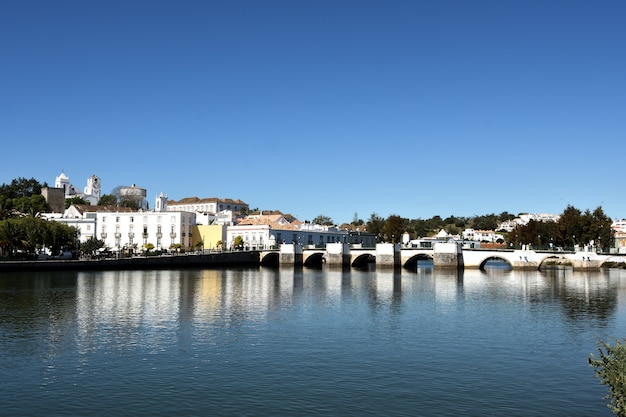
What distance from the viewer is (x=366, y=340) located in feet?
86.4

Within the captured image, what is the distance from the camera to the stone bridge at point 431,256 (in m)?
78.7

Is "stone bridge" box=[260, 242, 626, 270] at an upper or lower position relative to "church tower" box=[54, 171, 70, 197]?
lower

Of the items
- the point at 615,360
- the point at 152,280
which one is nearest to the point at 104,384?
the point at 615,360

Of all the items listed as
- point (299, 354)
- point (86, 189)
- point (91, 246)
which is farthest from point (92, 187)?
point (299, 354)

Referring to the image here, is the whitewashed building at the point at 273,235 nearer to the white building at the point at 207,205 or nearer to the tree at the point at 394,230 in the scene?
the tree at the point at 394,230

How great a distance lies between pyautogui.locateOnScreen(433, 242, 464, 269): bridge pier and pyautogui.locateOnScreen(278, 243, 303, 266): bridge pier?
870 inches

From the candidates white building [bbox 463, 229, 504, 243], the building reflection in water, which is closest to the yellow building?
the building reflection in water

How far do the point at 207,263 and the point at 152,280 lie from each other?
2715 cm

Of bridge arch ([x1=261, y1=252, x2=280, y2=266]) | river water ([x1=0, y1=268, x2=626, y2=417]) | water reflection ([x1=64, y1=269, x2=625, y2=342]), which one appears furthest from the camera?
bridge arch ([x1=261, y1=252, x2=280, y2=266])

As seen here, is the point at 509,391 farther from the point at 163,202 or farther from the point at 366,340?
the point at 163,202

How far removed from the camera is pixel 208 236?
10338cm

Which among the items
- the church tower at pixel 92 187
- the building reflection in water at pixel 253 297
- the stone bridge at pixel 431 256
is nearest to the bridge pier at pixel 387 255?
the stone bridge at pixel 431 256

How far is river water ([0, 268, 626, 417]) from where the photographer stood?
16.8 metres

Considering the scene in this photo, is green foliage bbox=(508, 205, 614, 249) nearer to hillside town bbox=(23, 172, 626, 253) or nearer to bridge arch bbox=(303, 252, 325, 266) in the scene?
hillside town bbox=(23, 172, 626, 253)
